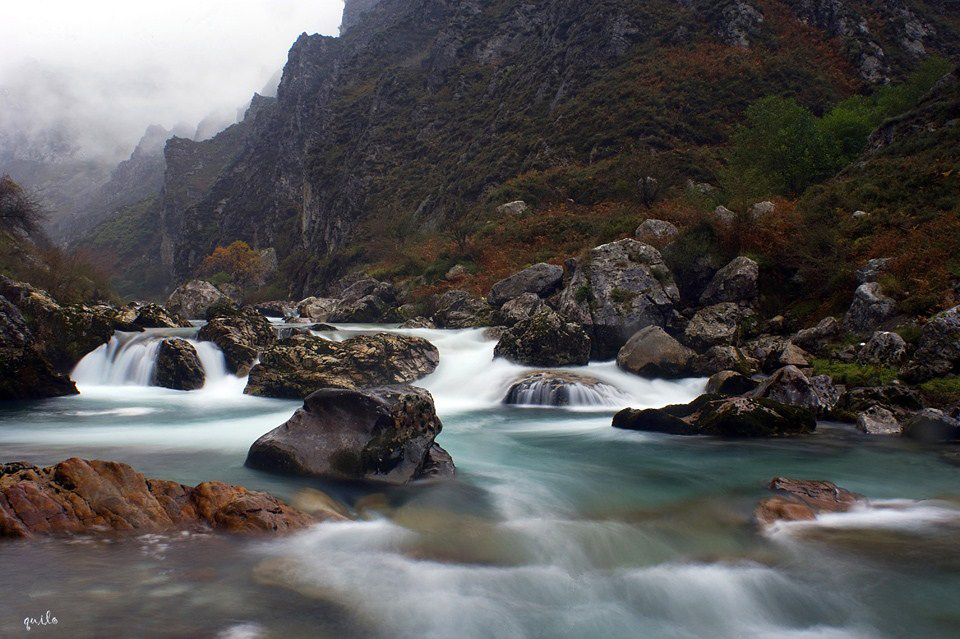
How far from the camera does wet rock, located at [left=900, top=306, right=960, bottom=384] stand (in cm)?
1225

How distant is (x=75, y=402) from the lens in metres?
16.0

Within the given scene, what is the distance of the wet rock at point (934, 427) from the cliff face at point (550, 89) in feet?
95.3

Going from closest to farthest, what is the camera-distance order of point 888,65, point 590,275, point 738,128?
point 590,275 < point 738,128 < point 888,65

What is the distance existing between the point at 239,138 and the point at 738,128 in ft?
567

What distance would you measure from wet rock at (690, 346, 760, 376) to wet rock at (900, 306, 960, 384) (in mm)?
3790

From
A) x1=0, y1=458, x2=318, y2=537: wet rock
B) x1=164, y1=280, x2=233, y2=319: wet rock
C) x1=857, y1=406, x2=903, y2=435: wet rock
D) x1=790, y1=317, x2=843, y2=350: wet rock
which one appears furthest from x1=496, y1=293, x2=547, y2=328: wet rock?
x1=164, y1=280, x2=233, y2=319: wet rock

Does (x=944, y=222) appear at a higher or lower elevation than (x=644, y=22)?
lower

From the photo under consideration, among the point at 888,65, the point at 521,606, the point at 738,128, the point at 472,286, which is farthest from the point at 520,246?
the point at 888,65

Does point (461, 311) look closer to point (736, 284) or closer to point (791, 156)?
point (736, 284)

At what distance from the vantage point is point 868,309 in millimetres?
15094

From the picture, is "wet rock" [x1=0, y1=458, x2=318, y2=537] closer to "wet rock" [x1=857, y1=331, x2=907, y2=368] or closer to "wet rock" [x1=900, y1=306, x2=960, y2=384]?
"wet rock" [x1=900, y1=306, x2=960, y2=384]

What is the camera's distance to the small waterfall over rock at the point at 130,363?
18906mm

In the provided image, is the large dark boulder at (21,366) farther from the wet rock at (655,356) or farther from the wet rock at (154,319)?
the wet rock at (655,356)

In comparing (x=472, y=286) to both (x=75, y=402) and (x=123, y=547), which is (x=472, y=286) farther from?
(x=123, y=547)
